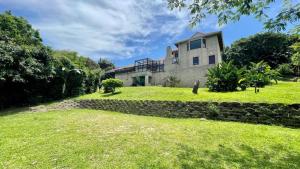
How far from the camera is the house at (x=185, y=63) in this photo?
2702cm

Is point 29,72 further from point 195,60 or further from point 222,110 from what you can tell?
point 195,60

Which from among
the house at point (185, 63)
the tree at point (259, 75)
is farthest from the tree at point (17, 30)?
the tree at point (259, 75)

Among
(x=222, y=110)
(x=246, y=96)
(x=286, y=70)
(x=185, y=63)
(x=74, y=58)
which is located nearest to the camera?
(x=222, y=110)

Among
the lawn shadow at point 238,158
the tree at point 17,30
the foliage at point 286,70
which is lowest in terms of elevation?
the lawn shadow at point 238,158

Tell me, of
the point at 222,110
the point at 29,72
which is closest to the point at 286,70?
the point at 222,110

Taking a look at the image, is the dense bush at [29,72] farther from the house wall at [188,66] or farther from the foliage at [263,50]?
the foliage at [263,50]

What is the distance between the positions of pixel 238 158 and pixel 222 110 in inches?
203

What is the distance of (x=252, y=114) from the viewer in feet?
30.0

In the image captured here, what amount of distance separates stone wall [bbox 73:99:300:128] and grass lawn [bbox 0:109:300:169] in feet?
2.66

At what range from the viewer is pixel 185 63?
2962 centimetres

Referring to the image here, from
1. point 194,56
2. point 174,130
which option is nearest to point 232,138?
point 174,130

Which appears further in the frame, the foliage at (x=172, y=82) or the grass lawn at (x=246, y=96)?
the foliage at (x=172, y=82)

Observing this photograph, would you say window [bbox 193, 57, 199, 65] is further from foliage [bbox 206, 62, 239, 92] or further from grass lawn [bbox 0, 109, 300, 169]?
grass lawn [bbox 0, 109, 300, 169]

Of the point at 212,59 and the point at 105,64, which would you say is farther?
the point at 105,64
